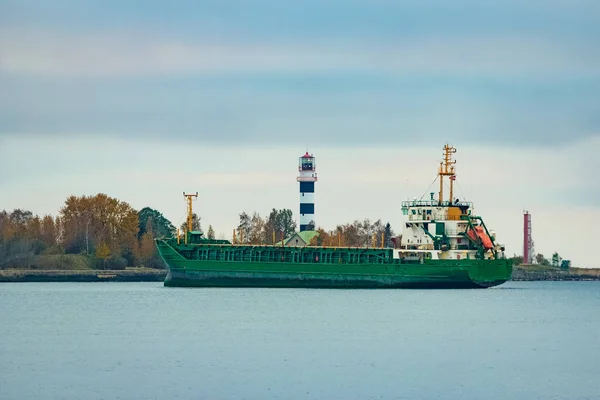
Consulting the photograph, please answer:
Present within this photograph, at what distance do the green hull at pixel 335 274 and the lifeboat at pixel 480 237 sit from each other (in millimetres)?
1704

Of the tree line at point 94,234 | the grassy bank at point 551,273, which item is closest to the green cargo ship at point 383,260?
the tree line at point 94,234

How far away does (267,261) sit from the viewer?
94188mm

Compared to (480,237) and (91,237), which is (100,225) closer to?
(91,237)

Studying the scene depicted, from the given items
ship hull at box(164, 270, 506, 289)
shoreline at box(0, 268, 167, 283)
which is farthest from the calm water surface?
shoreline at box(0, 268, 167, 283)

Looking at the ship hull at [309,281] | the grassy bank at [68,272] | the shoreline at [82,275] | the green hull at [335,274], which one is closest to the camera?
the green hull at [335,274]

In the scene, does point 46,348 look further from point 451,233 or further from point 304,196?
point 304,196

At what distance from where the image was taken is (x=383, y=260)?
3625 inches

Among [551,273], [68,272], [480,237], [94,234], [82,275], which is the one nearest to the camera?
[480,237]

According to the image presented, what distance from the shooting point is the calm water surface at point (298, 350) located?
41.4 meters

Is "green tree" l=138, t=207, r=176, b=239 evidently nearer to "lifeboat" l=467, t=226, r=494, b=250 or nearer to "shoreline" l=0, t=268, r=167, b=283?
"shoreline" l=0, t=268, r=167, b=283

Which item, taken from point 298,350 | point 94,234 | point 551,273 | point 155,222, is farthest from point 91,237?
point 298,350

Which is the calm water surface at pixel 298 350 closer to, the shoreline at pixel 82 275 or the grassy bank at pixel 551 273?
the shoreline at pixel 82 275

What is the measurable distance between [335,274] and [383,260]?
3697 millimetres

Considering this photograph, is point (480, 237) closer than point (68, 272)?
Yes
